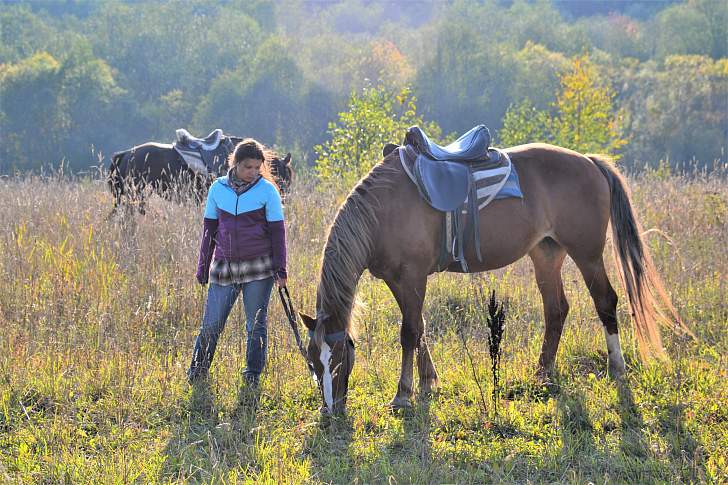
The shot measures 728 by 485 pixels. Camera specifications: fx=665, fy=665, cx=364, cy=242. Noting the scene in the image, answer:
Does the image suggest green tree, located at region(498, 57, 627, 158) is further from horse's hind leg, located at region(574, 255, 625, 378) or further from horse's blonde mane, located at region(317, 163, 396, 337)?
horse's blonde mane, located at region(317, 163, 396, 337)

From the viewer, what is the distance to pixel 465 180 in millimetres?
4461

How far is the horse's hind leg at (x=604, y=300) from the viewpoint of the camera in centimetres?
476

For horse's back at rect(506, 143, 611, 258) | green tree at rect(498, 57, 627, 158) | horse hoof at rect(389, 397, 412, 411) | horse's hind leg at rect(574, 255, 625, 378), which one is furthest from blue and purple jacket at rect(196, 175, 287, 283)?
green tree at rect(498, 57, 627, 158)

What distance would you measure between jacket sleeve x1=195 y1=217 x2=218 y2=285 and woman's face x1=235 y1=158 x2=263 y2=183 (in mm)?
381

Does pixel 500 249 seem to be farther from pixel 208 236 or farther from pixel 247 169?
pixel 208 236

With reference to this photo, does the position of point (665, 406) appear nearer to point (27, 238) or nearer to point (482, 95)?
point (27, 238)

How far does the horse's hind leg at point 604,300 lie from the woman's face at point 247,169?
2396 mm

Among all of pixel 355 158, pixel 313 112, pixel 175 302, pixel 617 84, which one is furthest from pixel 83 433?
pixel 617 84

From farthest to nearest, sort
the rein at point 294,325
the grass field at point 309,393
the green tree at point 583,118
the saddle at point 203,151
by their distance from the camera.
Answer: the green tree at point 583,118 → the saddle at point 203,151 → the rein at point 294,325 → the grass field at point 309,393

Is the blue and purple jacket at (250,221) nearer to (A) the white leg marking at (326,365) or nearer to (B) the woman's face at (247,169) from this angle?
(B) the woman's face at (247,169)

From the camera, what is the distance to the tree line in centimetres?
3578

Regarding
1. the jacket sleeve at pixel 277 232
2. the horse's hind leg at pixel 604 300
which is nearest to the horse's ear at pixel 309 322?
the jacket sleeve at pixel 277 232

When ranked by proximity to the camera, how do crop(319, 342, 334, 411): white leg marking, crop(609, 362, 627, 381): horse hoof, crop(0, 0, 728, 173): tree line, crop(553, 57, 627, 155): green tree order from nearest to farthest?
1. crop(319, 342, 334, 411): white leg marking
2. crop(609, 362, 627, 381): horse hoof
3. crop(553, 57, 627, 155): green tree
4. crop(0, 0, 728, 173): tree line

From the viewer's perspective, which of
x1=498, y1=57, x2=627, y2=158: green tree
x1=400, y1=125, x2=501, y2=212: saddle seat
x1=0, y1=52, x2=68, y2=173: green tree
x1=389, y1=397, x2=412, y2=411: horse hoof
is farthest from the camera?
x1=0, y1=52, x2=68, y2=173: green tree
